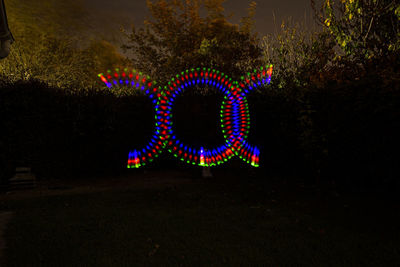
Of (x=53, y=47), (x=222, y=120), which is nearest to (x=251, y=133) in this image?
(x=222, y=120)

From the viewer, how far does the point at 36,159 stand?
32.9ft

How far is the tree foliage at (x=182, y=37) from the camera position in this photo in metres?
25.0

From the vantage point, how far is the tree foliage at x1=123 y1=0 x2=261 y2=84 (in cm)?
2503

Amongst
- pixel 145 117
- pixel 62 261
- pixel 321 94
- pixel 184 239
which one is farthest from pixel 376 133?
pixel 145 117

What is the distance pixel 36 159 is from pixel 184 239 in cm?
683

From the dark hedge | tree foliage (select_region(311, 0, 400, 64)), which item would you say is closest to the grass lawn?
the dark hedge

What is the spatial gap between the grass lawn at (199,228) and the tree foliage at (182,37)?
17695 millimetres

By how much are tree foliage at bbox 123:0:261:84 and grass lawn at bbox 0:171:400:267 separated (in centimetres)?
1770

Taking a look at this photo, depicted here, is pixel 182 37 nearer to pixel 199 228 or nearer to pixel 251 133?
pixel 251 133

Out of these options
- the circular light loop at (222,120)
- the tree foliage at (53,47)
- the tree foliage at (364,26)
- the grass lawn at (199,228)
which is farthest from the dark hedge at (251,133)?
the tree foliage at (53,47)

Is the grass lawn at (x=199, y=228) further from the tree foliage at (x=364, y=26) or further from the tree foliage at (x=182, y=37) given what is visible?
the tree foliage at (x=182, y=37)

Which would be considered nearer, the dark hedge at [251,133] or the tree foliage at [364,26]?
the dark hedge at [251,133]

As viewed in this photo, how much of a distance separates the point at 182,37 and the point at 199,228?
23.6 m

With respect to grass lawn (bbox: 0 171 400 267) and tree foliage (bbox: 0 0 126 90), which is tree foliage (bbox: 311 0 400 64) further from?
tree foliage (bbox: 0 0 126 90)
